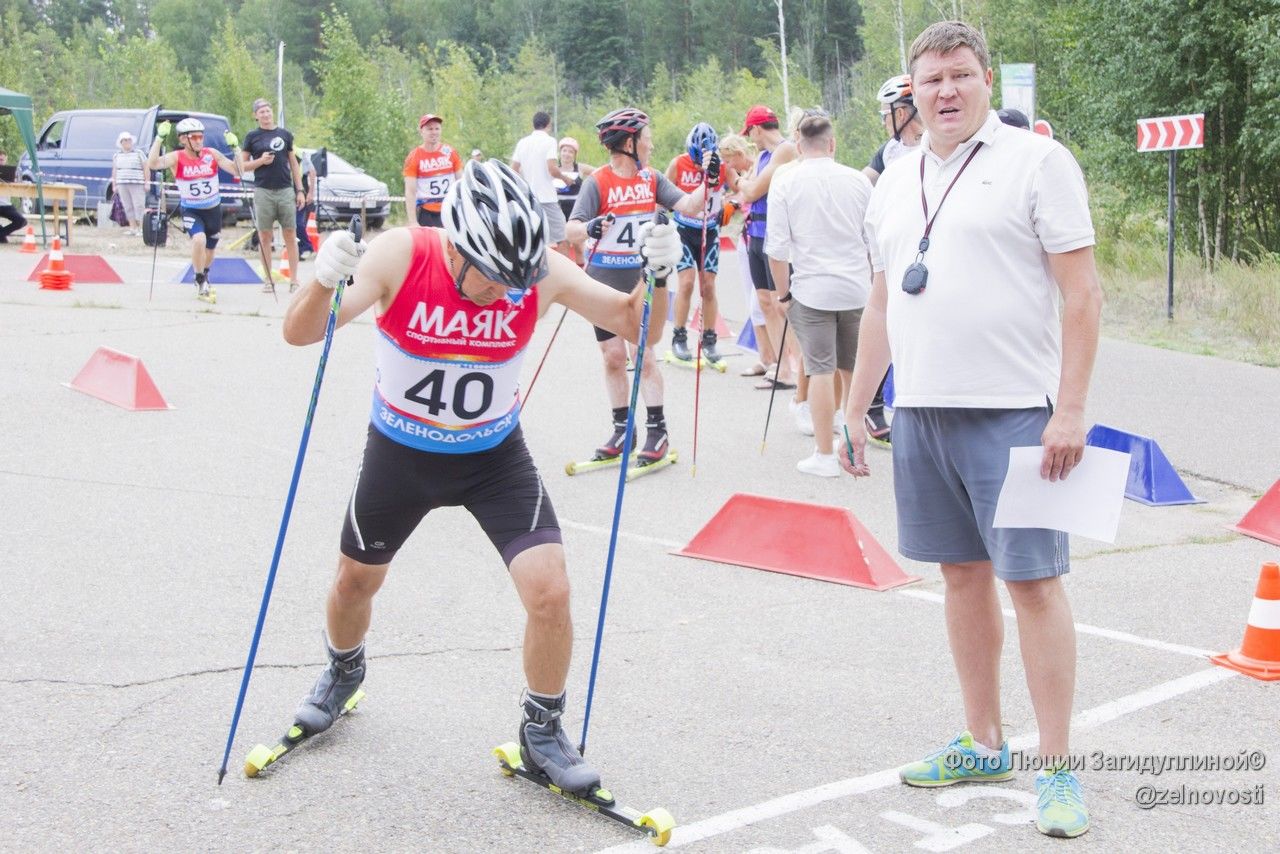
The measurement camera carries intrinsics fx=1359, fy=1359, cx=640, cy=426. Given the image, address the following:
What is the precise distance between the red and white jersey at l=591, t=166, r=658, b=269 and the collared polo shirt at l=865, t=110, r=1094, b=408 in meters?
4.96

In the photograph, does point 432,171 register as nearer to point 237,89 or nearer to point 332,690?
point 332,690

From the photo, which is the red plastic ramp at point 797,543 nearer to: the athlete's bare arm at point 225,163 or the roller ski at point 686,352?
the roller ski at point 686,352

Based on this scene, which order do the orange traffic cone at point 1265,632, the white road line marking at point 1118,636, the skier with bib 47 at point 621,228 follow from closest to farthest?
the orange traffic cone at point 1265,632, the white road line marking at point 1118,636, the skier with bib 47 at point 621,228

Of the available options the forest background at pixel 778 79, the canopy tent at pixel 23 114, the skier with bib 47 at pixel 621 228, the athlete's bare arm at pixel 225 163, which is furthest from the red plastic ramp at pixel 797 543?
the canopy tent at pixel 23 114

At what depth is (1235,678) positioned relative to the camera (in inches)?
195

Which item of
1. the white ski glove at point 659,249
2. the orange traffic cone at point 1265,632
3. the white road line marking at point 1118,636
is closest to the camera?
the white ski glove at point 659,249

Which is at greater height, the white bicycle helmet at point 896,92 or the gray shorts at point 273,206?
the white bicycle helmet at point 896,92

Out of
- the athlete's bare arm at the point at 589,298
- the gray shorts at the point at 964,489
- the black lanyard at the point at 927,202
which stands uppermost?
the black lanyard at the point at 927,202

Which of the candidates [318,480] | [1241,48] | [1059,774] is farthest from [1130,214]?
[1059,774]

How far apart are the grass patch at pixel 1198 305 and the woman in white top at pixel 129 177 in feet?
55.6

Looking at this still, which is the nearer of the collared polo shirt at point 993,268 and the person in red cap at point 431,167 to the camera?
the collared polo shirt at point 993,268

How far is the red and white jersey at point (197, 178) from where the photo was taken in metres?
15.9

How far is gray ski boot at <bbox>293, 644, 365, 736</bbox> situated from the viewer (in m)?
4.37

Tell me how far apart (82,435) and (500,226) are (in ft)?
22.0
